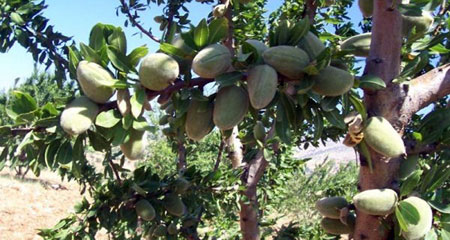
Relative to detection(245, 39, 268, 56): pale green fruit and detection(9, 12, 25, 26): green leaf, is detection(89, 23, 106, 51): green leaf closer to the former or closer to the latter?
detection(245, 39, 268, 56): pale green fruit

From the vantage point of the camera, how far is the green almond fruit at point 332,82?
99 centimetres

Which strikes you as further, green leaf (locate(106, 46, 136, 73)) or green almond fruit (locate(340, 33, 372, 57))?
green almond fruit (locate(340, 33, 372, 57))

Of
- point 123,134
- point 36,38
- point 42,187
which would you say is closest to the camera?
point 123,134

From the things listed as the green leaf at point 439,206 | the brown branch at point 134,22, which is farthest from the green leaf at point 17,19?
the green leaf at point 439,206

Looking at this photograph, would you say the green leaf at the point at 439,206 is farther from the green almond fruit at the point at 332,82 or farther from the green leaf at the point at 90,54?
the green leaf at the point at 90,54

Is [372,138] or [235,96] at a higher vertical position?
[235,96]

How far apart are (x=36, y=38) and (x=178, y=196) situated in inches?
52.6

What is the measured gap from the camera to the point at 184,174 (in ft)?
5.71

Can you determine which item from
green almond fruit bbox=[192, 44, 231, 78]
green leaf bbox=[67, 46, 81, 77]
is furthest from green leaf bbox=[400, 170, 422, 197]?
green leaf bbox=[67, 46, 81, 77]

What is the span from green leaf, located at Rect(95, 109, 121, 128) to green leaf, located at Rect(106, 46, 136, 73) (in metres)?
0.10

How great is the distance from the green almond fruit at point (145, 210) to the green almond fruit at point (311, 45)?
735mm

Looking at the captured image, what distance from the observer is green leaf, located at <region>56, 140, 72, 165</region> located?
3.53 feet

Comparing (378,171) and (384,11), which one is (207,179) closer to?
(378,171)

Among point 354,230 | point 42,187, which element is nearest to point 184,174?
point 354,230
